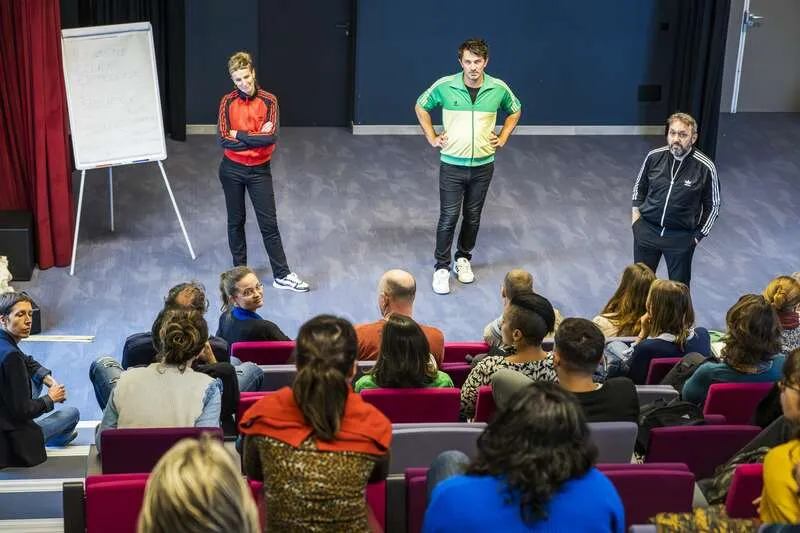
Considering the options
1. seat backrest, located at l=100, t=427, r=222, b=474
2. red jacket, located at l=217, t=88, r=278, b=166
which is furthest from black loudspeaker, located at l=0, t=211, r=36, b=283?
seat backrest, located at l=100, t=427, r=222, b=474

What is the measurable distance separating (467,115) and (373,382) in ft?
11.2

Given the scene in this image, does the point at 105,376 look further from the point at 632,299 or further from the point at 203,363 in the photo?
the point at 632,299

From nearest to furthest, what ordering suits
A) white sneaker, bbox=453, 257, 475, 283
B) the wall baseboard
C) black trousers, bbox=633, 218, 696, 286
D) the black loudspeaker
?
black trousers, bbox=633, 218, 696, 286, the black loudspeaker, white sneaker, bbox=453, 257, 475, 283, the wall baseboard

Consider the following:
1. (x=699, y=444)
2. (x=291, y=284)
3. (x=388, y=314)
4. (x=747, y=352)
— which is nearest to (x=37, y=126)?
(x=291, y=284)

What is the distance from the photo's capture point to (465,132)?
7414 millimetres

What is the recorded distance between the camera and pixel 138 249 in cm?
819

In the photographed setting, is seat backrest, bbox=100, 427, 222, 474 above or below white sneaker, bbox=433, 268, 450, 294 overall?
above

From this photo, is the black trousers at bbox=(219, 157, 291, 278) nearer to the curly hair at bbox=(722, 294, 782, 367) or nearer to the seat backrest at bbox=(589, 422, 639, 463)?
the curly hair at bbox=(722, 294, 782, 367)

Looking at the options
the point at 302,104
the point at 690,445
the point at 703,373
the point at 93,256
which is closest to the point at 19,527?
the point at 690,445

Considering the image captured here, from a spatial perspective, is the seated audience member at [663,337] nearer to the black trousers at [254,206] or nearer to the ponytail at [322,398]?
the ponytail at [322,398]

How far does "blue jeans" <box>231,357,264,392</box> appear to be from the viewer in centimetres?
477

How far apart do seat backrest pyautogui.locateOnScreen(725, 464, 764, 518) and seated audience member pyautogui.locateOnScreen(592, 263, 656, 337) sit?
2234 millimetres

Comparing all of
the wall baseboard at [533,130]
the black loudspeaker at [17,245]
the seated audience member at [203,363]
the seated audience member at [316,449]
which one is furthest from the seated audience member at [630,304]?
the wall baseboard at [533,130]

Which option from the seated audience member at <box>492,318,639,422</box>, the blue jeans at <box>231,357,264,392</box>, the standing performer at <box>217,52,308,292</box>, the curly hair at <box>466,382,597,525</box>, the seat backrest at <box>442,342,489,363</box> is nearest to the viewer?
the curly hair at <box>466,382,597,525</box>
